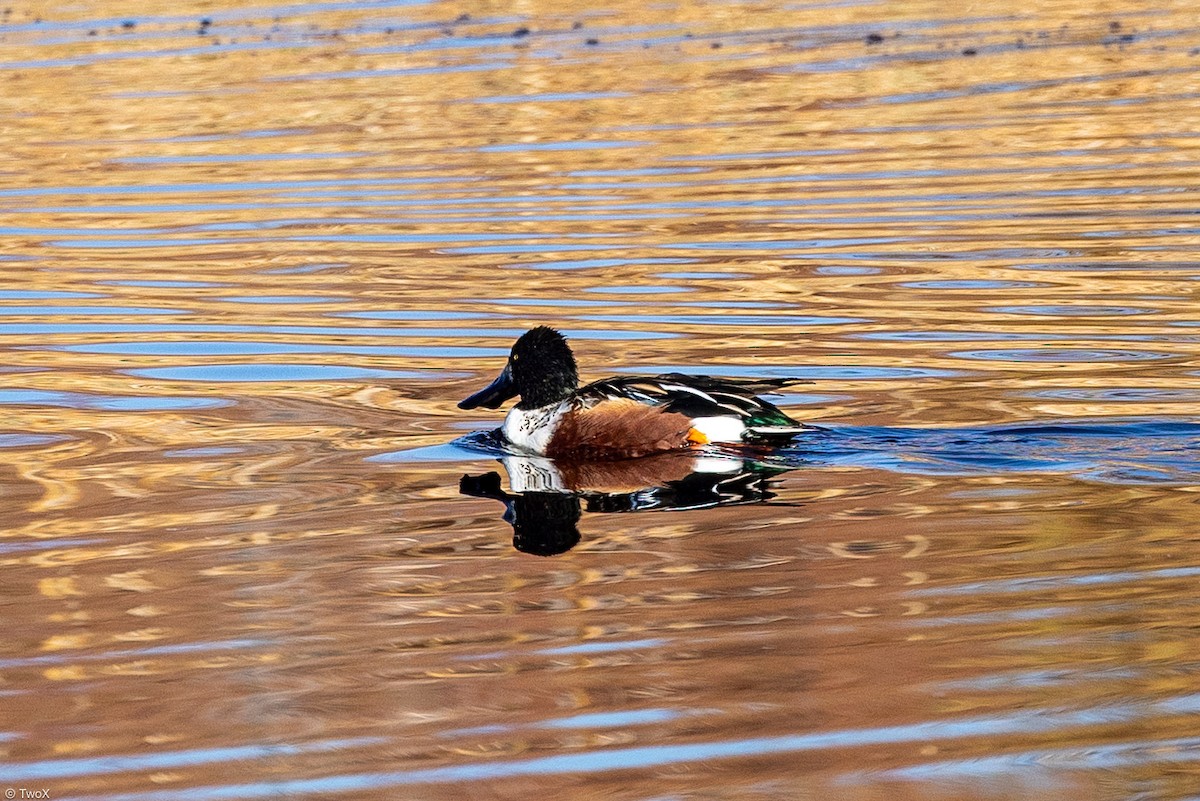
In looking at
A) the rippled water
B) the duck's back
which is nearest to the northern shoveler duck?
the duck's back

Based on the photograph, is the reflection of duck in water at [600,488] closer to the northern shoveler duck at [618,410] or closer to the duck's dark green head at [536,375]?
the northern shoveler duck at [618,410]

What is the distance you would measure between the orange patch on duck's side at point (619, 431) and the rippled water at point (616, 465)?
12cm

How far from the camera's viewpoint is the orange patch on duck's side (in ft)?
26.4

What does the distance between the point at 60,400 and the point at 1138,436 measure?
187 inches

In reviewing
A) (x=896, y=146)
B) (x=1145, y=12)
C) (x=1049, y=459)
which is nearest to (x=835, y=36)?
(x=1145, y=12)

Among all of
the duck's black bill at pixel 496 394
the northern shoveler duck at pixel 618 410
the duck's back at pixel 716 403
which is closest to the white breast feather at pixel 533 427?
the northern shoveler duck at pixel 618 410

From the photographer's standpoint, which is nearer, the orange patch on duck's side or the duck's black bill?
the orange patch on duck's side

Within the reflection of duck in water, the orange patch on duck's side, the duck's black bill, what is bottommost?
the reflection of duck in water

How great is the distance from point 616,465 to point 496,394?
83cm

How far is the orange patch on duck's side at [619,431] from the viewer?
805 centimetres

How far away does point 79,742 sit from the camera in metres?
4.98

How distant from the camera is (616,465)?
319 inches

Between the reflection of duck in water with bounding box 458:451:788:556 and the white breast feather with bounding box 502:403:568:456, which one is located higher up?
the white breast feather with bounding box 502:403:568:456

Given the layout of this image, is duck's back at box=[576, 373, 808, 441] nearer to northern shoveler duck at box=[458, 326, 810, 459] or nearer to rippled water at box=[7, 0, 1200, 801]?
northern shoveler duck at box=[458, 326, 810, 459]
